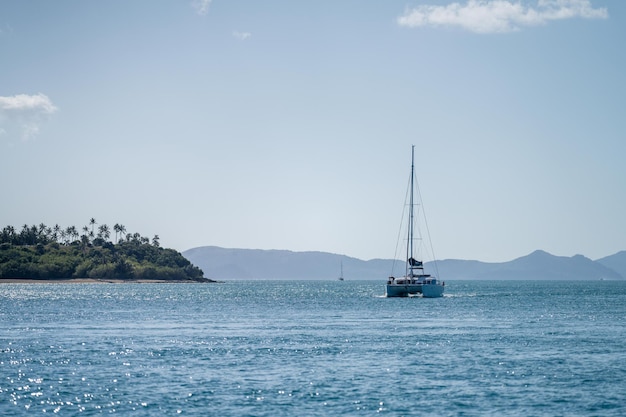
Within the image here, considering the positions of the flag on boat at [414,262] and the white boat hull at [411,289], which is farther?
the white boat hull at [411,289]

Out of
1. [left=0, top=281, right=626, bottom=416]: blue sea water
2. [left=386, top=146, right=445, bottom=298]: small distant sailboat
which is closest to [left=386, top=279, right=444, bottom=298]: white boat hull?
[left=386, top=146, right=445, bottom=298]: small distant sailboat

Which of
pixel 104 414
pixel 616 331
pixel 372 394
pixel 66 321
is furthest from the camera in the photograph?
pixel 66 321

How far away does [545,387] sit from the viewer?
46000mm

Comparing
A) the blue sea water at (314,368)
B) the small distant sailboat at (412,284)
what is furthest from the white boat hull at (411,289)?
the blue sea water at (314,368)

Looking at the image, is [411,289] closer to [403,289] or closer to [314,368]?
[403,289]

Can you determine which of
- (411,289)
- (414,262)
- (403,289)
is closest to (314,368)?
(414,262)

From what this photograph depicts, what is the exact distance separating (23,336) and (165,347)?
18127 mm

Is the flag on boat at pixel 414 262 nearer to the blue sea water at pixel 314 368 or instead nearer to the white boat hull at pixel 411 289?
the white boat hull at pixel 411 289

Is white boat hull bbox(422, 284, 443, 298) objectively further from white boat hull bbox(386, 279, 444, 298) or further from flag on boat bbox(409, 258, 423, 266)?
flag on boat bbox(409, 258, 423, 266)

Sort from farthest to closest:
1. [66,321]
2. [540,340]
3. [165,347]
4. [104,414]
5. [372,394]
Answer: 1. [66,321]
2. [540,340]
3. [165,347]
4. [372,394]
5. [104,414]

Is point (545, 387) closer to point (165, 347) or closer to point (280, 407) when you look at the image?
point (280, 407)

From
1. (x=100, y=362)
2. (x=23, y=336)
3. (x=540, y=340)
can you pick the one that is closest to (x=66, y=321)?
(x=23, y=336)

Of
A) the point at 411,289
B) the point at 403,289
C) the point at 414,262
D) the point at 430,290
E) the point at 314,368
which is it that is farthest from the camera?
the point at 430,290

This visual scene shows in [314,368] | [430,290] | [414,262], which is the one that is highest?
[414,262]
